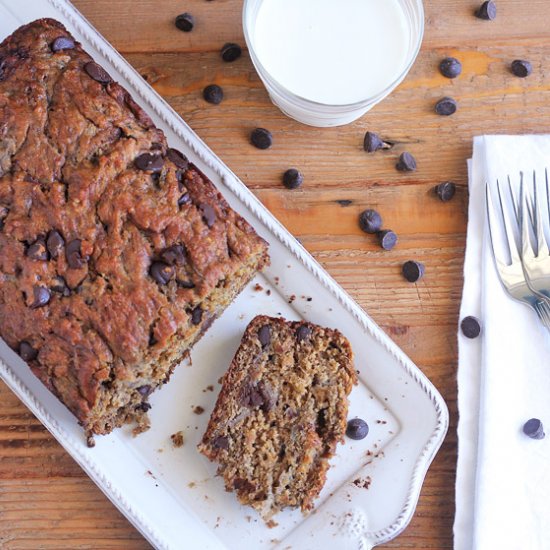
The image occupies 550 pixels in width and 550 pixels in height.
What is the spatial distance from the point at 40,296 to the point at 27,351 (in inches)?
9.2

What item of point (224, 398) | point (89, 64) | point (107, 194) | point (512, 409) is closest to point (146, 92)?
point (89, 64)

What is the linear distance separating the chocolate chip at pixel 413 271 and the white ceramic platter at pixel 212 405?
376 mm

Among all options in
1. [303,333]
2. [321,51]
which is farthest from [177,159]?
[303,333]

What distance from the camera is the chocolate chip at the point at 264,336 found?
3.20 m

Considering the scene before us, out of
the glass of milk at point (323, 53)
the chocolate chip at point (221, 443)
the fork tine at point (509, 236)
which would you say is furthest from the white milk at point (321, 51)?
the chocolate chip at point (221, 443)

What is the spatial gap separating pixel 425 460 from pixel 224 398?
97 cm

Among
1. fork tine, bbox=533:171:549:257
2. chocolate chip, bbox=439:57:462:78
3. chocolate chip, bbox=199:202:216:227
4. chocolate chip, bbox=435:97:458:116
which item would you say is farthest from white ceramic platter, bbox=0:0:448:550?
chocolate chip, bbox=439:57:462:78

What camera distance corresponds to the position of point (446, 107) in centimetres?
364

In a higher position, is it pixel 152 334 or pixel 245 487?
pixel 152 334

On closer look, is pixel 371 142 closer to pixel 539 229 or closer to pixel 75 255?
pixel 539 229

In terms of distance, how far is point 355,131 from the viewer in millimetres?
Result: 3643

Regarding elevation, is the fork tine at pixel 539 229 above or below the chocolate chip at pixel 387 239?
below

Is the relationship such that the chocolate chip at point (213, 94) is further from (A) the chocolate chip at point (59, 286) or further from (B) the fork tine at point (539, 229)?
(B) the fork tine at point (539, 229)

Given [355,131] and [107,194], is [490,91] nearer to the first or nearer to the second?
[355,131]
